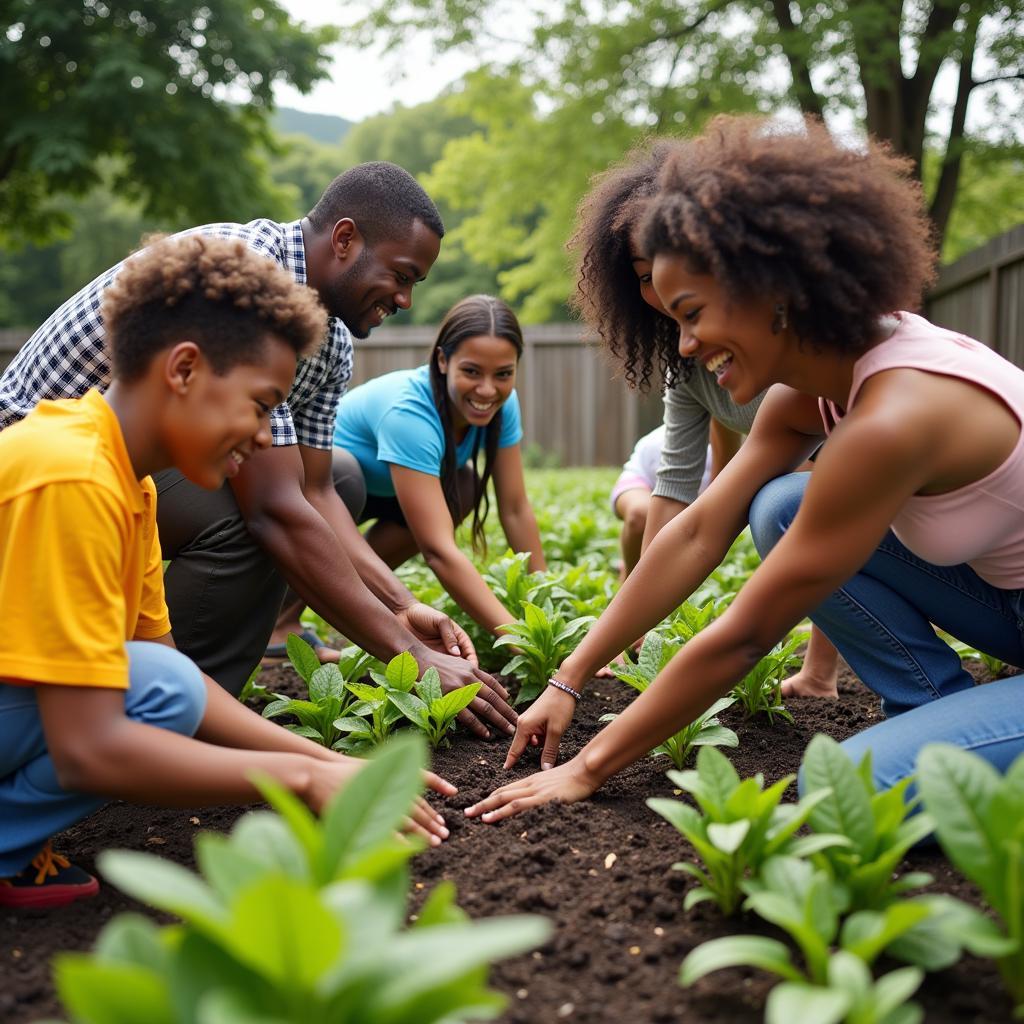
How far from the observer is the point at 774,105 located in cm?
1245

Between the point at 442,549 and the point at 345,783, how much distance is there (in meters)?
2.23

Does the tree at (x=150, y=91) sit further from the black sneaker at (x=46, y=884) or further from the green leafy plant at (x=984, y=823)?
the green leafy plant at (x=984, y=823)

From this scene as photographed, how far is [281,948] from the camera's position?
3.78ft

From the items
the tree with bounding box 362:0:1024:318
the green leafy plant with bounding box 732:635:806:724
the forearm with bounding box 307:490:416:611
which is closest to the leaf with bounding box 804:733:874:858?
the green leafy plant with bounding box 732:635:806:724

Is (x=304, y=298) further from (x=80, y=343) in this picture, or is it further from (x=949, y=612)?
(x=949, y=612)

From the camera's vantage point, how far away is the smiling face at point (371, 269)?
3.30 meters

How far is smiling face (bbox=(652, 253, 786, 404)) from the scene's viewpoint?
212 centimetres

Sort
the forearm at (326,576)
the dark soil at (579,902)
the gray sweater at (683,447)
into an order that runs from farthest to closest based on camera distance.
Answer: the gray sweater at (683,447) < the forearm at (326,576) < the dark soil at (579,902)

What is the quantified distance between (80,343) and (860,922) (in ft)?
7.73

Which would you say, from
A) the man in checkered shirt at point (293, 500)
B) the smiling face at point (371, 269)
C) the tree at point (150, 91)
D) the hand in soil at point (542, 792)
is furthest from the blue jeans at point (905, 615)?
the tree at point (150, 91)

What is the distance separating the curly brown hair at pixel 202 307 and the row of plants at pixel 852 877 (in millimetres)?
1185

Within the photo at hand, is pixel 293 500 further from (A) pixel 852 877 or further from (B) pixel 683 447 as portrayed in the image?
(A) pixel 852 877

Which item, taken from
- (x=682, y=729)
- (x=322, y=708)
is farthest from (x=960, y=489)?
(x=322, y=708)

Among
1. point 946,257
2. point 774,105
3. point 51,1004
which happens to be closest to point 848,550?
point 51,1004
